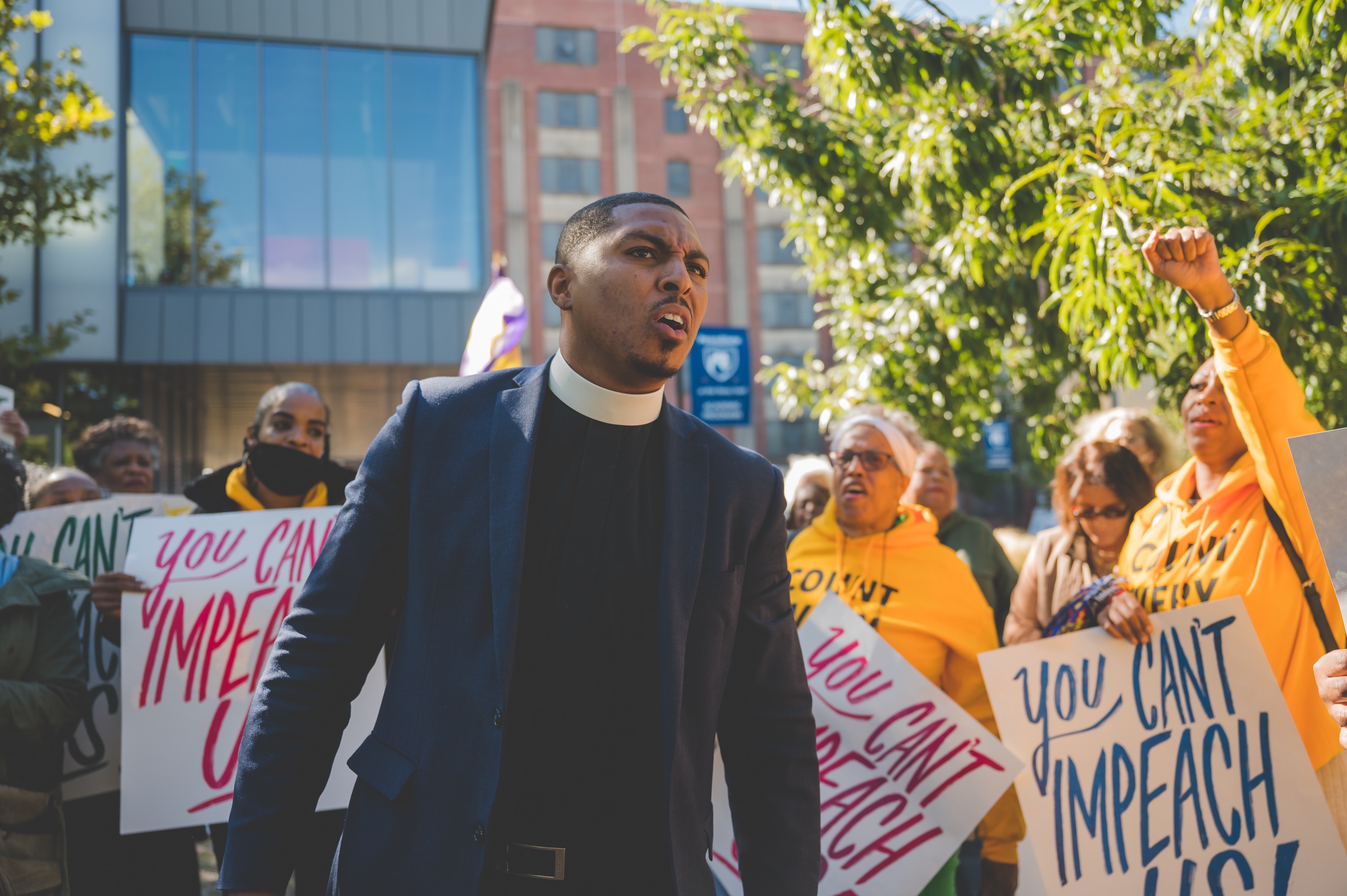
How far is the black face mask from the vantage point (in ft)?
11.1

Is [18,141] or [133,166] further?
[133,166]

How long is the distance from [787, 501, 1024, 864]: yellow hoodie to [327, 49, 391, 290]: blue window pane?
12868mm

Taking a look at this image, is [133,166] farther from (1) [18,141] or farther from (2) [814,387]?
(2) [814,387]

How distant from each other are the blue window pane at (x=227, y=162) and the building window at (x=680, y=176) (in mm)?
20147

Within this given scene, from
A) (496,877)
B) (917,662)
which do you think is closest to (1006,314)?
(917,662)

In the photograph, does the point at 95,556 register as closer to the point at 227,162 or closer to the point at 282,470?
the point at 282,470

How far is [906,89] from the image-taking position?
4.76 m

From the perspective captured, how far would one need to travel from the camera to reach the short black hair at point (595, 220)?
5.47 ft

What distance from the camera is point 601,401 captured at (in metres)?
1.72

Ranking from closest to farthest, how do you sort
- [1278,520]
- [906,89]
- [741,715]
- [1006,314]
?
[741,715] < [1278,520] < [906,89] < [1006,314]

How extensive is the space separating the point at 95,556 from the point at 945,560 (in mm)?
2942

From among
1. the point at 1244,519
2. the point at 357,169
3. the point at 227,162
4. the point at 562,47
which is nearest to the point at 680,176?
the point at 562,47

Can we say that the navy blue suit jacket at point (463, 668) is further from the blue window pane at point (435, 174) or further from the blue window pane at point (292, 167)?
the blue window pane at point (292, 167)

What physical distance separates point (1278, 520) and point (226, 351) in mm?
14389
